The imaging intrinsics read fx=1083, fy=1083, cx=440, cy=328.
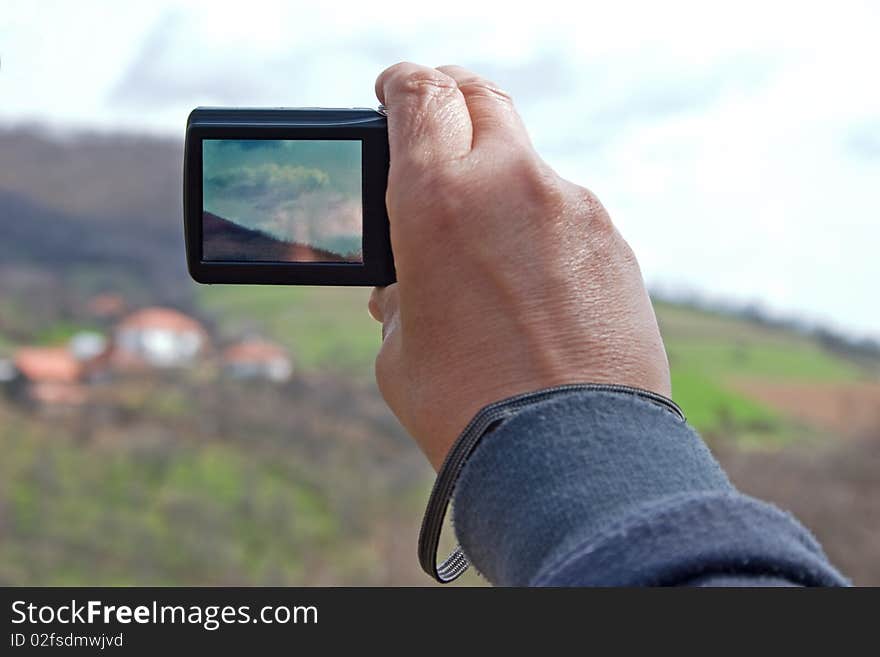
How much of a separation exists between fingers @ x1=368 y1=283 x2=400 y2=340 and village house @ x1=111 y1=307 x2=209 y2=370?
44530 mm

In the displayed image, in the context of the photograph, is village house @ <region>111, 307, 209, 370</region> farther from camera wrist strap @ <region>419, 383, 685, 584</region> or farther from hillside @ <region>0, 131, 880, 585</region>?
camera wrist strap @ <region>419, 383, 685, 584</region>

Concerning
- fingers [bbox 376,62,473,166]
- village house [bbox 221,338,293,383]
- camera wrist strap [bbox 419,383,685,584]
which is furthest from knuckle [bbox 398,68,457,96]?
village house [bbox 221,338,293,383]

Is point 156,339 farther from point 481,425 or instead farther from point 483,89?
point 481,425

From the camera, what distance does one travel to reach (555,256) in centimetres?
126

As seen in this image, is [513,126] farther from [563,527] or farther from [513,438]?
[563,527]

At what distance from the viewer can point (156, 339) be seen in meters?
46.3

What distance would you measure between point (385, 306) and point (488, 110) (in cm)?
31

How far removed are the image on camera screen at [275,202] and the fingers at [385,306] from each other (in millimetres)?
67

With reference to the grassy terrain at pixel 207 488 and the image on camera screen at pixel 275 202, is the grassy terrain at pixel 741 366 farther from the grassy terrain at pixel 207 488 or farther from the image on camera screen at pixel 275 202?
the image on camera screen at pixel 275 202

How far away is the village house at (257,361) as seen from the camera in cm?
3850

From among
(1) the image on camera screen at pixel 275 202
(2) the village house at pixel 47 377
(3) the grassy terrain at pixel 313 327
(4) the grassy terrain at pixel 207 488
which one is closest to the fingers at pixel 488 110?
(1) the image on camera screen at pixel 275 202

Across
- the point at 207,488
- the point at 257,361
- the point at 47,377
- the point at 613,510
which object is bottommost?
the point at 207,488

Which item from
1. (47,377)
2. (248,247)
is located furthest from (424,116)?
(47,377)
